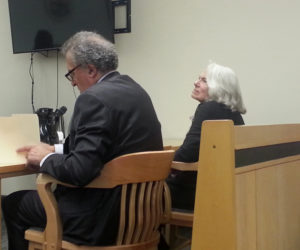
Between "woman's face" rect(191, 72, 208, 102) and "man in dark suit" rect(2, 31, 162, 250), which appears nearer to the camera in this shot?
"man in dark suit" rect(2, 31, 162, 250)

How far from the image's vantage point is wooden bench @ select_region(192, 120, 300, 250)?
94 centimetres

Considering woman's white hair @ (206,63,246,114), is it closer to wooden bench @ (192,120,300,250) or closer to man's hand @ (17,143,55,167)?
wooden bench @ (192,120,300,250)

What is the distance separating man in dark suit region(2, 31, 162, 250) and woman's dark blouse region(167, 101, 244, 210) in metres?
0.38

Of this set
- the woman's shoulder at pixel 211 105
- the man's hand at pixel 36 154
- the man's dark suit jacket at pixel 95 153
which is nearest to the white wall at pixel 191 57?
the woman's shoulder at pixel 211 105

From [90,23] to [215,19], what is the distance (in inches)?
39.6

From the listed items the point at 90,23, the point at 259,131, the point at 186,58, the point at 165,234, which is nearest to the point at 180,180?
the point at 165,234

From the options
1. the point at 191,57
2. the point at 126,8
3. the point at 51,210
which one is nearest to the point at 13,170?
the point at 51,210

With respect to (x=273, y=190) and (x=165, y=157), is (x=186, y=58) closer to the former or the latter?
(x=165, y=157)

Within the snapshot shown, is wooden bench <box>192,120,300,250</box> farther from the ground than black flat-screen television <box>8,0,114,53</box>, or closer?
closer

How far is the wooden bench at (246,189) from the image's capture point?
941 millimetres

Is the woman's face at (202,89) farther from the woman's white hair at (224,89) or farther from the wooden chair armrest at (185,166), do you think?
the wooden chair armrest at (185,166)

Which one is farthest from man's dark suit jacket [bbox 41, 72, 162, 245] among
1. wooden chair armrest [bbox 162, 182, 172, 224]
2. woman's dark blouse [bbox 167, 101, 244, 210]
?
woman's dark blouse [bbox 167, 101, 244, 210]

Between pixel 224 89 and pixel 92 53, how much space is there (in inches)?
34.3

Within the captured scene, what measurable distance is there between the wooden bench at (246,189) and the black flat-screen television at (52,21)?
2.21 meters
